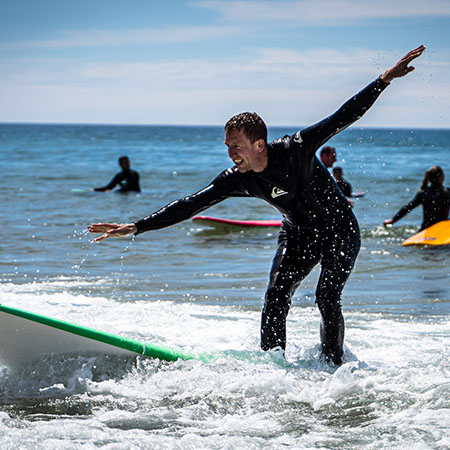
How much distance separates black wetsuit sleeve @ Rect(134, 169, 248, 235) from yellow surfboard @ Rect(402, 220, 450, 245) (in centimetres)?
782

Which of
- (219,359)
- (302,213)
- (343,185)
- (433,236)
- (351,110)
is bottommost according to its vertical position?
(219,359)

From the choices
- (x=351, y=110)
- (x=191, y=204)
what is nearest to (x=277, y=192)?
(x=191, y=204)

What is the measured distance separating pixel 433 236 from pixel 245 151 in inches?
328

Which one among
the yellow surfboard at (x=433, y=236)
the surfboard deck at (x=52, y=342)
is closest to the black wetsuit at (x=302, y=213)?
the surfboard deck at (x=52, y=342)

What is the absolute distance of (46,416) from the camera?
4680mm

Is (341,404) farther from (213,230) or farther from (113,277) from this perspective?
(213,230)

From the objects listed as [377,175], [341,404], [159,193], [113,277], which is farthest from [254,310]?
[377,175]

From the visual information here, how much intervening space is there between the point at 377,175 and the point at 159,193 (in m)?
11.9

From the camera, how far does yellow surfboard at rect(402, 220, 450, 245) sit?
12.3m

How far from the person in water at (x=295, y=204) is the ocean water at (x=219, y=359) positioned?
40cm

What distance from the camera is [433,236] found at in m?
12.5

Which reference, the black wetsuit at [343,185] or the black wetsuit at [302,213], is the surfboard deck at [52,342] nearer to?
the black wetsuit at [302,213]

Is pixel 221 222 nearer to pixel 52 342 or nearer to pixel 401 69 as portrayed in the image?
pixel 52 342

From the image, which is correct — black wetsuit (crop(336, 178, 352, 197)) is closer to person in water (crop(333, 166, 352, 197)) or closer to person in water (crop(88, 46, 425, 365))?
person in water (crop(333, 166, 352, 197))
